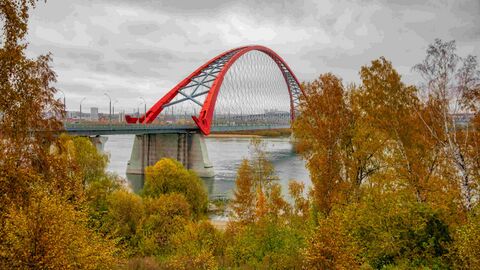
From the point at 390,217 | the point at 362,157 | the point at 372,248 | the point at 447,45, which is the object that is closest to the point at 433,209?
the point at 390,217

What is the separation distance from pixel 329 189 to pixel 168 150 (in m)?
47.0

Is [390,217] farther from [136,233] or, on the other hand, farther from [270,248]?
[136,233]

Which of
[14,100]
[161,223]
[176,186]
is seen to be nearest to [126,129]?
[176,186]

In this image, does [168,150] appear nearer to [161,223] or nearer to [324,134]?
[161,223]

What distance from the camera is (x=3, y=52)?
846 cm

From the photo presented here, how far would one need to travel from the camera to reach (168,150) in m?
60.4

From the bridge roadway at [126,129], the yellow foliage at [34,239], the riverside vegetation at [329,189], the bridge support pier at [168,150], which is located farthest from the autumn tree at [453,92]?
the bridge support pier at [168,150]

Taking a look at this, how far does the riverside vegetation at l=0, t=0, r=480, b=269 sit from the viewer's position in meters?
8.68

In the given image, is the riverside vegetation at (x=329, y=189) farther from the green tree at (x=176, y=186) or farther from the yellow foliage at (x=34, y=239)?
the green tree at (x=176, y=186)

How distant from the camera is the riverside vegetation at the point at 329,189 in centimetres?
868

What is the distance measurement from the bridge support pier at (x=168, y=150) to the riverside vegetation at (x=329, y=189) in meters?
37.4

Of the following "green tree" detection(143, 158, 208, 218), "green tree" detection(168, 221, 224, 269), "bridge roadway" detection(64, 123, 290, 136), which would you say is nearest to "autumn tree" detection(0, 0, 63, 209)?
"green tree" detection(168, 221, 224, 269)

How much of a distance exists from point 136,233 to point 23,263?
14046 mm

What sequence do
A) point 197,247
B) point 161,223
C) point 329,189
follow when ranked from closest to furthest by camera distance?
point 329,189 → point 197,247 → point 161,223
